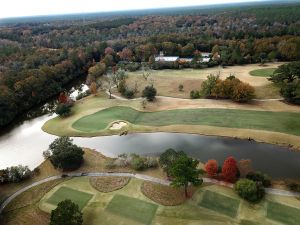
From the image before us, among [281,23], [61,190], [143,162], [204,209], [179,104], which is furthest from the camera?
[281,23]

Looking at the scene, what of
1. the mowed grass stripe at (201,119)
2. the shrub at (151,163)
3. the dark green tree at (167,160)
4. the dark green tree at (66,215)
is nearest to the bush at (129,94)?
the mowed grass stripe at (201,119)

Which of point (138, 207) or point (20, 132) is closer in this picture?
point (138, 207)

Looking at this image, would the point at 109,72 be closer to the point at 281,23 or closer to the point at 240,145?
the point at 240,145

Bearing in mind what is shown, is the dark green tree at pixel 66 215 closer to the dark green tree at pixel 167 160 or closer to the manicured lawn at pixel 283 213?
the dark green tree at pixel 167 160

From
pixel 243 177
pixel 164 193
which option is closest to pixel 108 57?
pixel 164 193

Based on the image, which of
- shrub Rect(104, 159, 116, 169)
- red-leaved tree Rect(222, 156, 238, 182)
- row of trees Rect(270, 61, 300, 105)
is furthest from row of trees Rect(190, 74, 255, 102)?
shrub Rect(104, 159, 116, 169)

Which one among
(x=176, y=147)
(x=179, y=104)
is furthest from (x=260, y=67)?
(x=176, y=147)
